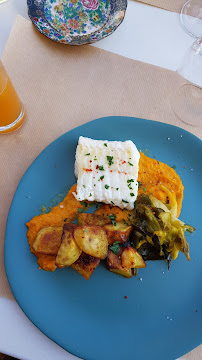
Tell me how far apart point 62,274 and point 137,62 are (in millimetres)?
1332

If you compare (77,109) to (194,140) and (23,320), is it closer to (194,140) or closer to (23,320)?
(194,140)

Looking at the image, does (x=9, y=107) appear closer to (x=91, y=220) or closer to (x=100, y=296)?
(x=91, y=220)

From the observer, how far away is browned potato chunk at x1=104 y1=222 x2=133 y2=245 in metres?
1.61

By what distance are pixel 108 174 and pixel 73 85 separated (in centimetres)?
69

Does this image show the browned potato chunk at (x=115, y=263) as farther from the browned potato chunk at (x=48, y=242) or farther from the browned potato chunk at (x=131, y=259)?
the browned potato chunk at (x=48, y=242)

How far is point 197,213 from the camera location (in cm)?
183

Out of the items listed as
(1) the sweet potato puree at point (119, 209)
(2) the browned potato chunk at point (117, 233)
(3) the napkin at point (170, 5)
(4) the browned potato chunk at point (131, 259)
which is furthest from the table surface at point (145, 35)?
(4) the browned potato chunk at point (131, 259)

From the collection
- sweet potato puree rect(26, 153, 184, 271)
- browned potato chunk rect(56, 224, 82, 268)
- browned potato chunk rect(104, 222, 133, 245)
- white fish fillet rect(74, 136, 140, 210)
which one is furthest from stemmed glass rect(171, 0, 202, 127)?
browned potato chunk rect(56, 224, 82, 268)

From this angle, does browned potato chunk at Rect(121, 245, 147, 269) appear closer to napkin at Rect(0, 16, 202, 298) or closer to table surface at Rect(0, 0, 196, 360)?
napkin at Rect(0, 16, 202, 298)

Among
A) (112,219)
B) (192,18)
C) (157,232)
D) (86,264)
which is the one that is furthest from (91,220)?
(192,18)

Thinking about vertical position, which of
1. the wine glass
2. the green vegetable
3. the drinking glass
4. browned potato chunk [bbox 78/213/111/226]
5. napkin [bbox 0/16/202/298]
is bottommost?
browned potato chunk [bbox 78/213/111/226]

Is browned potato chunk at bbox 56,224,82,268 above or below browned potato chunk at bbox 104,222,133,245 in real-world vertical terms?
below

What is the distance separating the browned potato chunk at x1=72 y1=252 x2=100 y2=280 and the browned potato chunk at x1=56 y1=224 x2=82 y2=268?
6cm

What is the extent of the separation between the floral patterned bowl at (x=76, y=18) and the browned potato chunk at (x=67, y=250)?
1.15 metres
